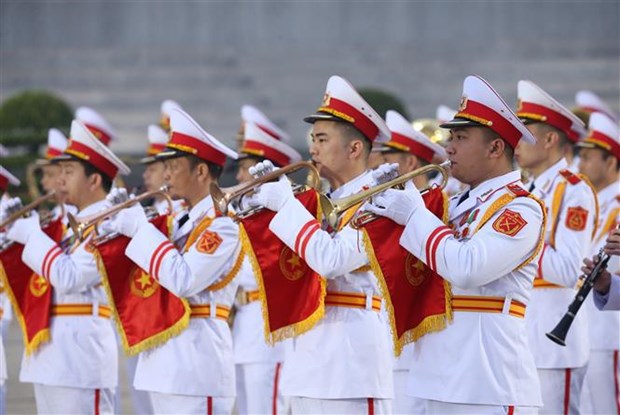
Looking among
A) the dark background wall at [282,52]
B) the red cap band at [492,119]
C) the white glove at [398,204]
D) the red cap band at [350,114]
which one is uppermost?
the dark background wall at [282,52]

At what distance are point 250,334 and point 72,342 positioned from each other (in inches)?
54.0

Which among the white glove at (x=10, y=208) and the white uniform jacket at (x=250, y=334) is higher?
the white glove at (x=10, y=208)

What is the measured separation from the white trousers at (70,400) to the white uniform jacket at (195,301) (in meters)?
0.63

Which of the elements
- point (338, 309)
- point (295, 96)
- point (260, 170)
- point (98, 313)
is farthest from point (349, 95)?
point (295, 96)

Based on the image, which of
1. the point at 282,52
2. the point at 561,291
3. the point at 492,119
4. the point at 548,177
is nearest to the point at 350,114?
the point at 492,119

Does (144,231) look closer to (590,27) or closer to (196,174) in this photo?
(196,174)

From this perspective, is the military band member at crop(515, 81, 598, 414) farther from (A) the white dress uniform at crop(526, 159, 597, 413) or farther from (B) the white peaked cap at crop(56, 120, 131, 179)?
(B) the white peaked cap at crop(56, 120, 131, 179)

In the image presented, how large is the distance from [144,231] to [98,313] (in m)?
0.98

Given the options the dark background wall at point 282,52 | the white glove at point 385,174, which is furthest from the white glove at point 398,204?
the dark background wall at point 282,52

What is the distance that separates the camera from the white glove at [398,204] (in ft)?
18.8

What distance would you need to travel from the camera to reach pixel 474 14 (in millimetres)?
23500

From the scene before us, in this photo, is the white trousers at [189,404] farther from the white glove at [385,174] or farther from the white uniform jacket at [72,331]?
the white glove at [385,174]

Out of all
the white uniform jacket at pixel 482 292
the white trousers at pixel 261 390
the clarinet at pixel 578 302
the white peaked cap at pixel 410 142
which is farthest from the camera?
the white trousers at pixel 261 390

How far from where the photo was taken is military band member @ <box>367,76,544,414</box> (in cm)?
562
